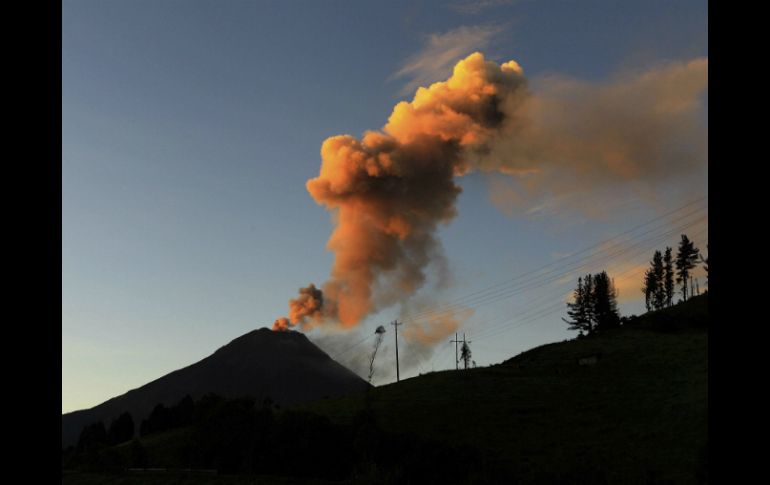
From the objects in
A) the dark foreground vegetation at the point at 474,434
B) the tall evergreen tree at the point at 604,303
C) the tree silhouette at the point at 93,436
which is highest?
the tall evergreen tree at the point at 604,303

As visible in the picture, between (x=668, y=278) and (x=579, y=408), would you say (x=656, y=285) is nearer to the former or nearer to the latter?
(x=668, y=278)

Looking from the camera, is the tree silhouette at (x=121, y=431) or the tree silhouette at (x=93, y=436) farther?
the tree silhouette at (x=93, y=436)

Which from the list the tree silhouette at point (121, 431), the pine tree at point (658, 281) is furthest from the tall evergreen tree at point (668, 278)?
the tree silhouette at point (121, 431)

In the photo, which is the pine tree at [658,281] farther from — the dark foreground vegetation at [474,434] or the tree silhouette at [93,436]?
the tree silhouette at [93,436]

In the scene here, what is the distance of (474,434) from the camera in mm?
72938

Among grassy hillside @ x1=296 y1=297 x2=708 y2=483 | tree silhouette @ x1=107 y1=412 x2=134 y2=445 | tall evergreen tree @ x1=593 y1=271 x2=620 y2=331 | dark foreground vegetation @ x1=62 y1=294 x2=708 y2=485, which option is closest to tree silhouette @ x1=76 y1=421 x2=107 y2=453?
tree silhouette @ x1=107 y1=412 x2=134 y2=445

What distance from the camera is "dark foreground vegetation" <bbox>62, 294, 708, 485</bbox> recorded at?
177ft

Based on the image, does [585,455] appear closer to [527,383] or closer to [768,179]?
[527,383]

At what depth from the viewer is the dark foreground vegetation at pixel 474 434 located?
A: 177ft

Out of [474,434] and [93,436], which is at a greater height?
[474,434]

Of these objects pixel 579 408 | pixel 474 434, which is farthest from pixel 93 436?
pixel 579 408

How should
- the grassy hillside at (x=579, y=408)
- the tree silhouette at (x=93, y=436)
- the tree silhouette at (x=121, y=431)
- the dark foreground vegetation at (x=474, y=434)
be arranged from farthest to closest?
the tree silhouette at (x=93, y=436) → the tree silhouette at (x=121, y=431) → the grassy hillside at (x=579, y=408) → the dark foreground vegetation at (x=474, y=434)

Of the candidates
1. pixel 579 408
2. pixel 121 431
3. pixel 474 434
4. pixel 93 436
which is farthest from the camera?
pixel 93 436
